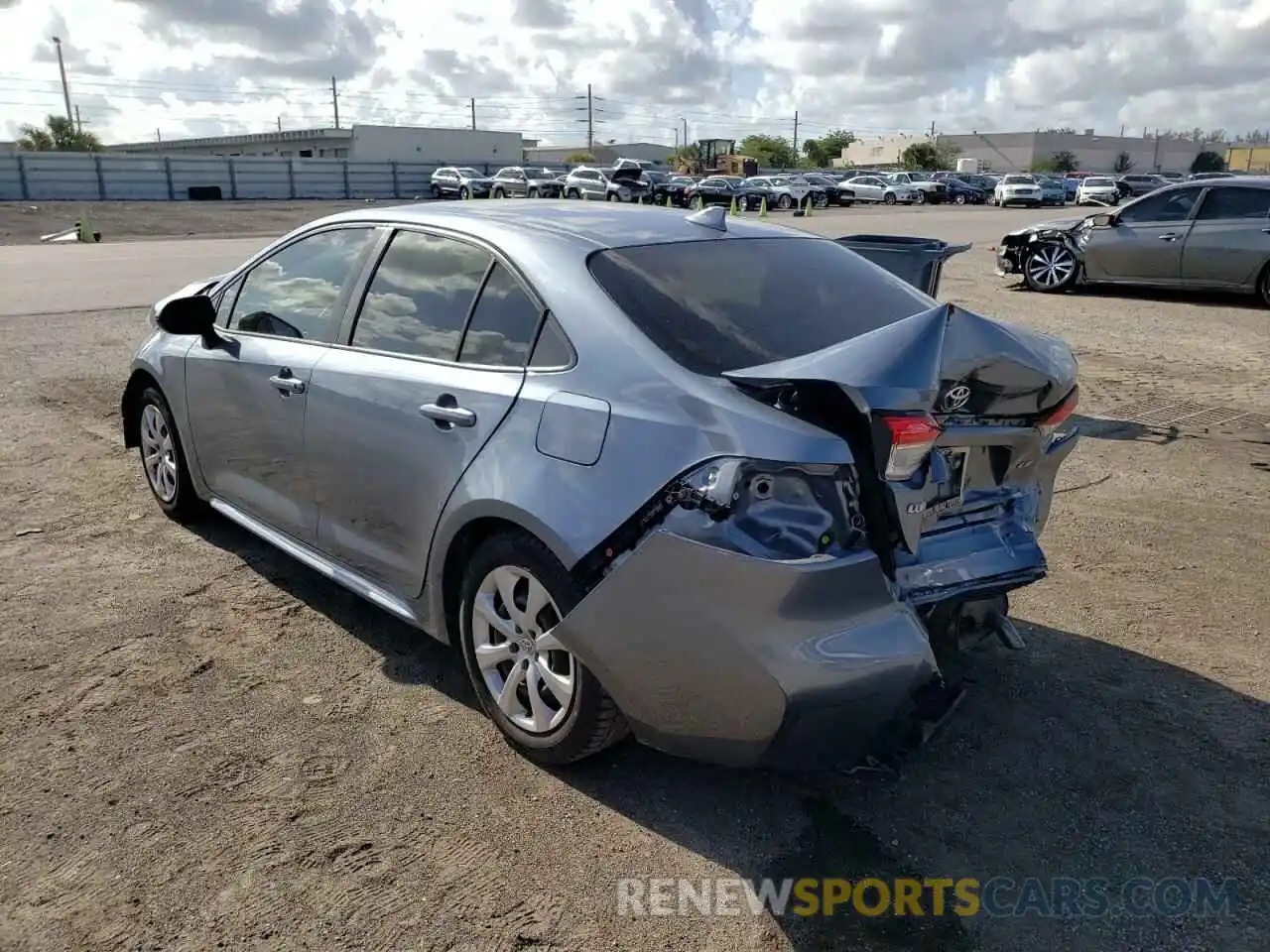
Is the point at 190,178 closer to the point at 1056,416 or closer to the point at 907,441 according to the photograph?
the point at 1056,416

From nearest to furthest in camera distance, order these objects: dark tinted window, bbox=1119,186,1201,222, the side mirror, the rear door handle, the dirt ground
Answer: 1. the rear door handle
2. the side mirror
3. dark tinted window, bbox=1119,186,1201,222
4. the dirt ground

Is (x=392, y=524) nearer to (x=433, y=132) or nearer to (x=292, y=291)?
(x=292, y=291)

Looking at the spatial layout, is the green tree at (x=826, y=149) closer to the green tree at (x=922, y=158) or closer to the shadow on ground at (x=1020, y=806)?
the green tree at (x=922, y=158)

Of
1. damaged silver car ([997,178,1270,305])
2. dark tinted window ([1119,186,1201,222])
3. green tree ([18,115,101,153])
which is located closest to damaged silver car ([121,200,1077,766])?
damaged silver car ([997,178,1270,305])

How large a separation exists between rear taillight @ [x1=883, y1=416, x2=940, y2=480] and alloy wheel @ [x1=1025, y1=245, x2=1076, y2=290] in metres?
13.3

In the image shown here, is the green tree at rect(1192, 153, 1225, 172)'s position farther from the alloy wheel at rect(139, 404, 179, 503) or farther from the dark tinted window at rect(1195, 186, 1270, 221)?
the alloy wheel at rect(139, 404, 179, 503)

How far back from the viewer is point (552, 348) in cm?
313

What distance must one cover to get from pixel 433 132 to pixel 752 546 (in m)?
96.8

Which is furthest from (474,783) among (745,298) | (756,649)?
(745,298)

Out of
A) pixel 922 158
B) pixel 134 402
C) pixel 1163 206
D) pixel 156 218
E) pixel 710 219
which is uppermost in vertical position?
pixel 922 158

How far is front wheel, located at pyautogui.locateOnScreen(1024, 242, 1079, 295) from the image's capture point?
1455cm

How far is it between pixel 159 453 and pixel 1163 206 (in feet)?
42.8

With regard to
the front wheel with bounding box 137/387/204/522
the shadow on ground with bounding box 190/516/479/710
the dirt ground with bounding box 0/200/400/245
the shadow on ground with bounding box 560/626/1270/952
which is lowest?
the dirt ground with bounding box 0/200/400/245

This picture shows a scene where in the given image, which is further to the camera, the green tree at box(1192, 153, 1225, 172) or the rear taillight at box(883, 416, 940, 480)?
the green tree at box(1192, 153, 1225, 172)
